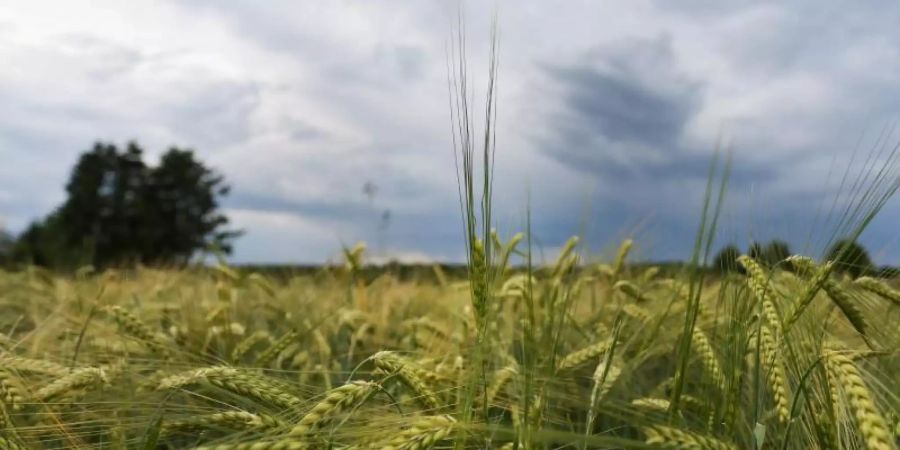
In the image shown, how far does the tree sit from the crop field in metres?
32.7

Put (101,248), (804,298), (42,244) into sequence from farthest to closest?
(101,248) < (42,244) < (804,298)

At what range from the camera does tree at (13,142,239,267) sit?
3538 centimetres

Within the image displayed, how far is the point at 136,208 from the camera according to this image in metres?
36.5

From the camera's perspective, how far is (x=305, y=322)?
3334 mm

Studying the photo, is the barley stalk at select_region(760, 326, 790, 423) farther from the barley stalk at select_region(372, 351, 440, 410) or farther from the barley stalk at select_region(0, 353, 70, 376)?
the barley stalk at select_region(0, 353, 70, 376)

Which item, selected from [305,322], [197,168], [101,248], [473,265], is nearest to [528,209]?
[473,265]

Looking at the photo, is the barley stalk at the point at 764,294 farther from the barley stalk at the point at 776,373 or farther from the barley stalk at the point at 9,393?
the barley stalk at the point at 9,393

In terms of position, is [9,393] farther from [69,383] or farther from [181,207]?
[181,207]

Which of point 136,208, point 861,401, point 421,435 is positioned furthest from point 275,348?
point 136,208

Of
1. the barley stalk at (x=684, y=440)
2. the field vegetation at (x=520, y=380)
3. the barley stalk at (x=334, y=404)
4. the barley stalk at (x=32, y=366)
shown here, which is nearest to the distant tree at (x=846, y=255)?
the field vegetation at (x=520, y=380)

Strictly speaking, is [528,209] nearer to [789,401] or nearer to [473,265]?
[473,265]

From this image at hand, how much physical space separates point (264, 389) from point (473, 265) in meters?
0.43

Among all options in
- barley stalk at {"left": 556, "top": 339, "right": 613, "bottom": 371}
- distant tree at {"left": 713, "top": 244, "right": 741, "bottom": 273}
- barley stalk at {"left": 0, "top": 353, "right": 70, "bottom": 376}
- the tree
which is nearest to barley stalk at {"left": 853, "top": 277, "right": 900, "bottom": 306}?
distant tree at {"left": 713, "top": 244, "right": 741, "bottom": 273}

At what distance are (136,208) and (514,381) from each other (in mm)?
37656
